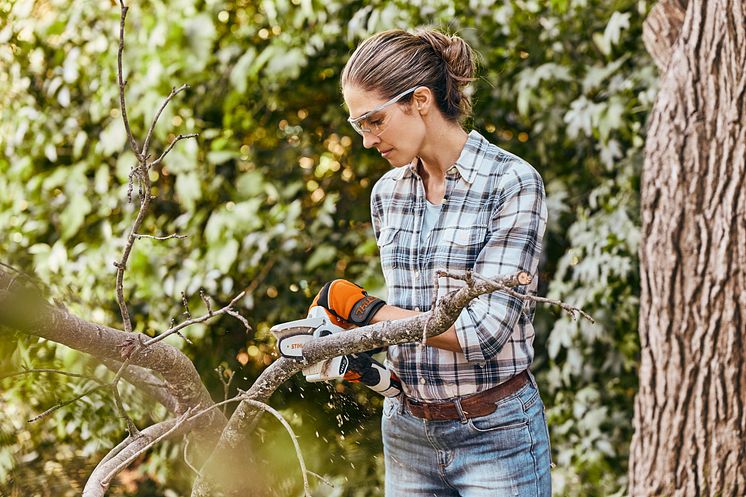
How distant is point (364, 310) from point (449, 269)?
0.54 feet

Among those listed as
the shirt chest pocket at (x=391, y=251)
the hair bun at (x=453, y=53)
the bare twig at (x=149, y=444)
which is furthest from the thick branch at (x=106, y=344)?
the hair bun at (x=453, y=53)

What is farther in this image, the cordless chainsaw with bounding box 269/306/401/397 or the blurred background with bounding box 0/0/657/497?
the blurred background with bounding box 0/0/657/497

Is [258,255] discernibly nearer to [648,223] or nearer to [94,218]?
[94,218]

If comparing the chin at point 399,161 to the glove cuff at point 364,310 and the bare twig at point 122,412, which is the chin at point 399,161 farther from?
the bare twig at point 122,412

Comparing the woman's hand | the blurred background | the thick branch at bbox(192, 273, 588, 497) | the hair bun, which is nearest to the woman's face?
the hair bun

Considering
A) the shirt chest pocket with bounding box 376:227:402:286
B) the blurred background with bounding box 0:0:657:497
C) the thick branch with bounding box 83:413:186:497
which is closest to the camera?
the thick branch with bounding box 83:413:186:497

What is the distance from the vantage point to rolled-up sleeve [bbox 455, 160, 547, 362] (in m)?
1.42

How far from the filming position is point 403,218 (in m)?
1.62

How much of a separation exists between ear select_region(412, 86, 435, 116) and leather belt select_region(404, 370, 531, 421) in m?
0.51

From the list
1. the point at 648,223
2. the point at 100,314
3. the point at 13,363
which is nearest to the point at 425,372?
the point at 13,363

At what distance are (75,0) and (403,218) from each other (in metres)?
2.67

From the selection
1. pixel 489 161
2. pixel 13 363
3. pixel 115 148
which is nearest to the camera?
pixel 13 363

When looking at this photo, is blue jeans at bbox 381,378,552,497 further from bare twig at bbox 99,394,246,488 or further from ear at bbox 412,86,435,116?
ear at bbox 412,86,435,116

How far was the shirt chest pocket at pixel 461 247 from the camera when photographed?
58.6 inches
